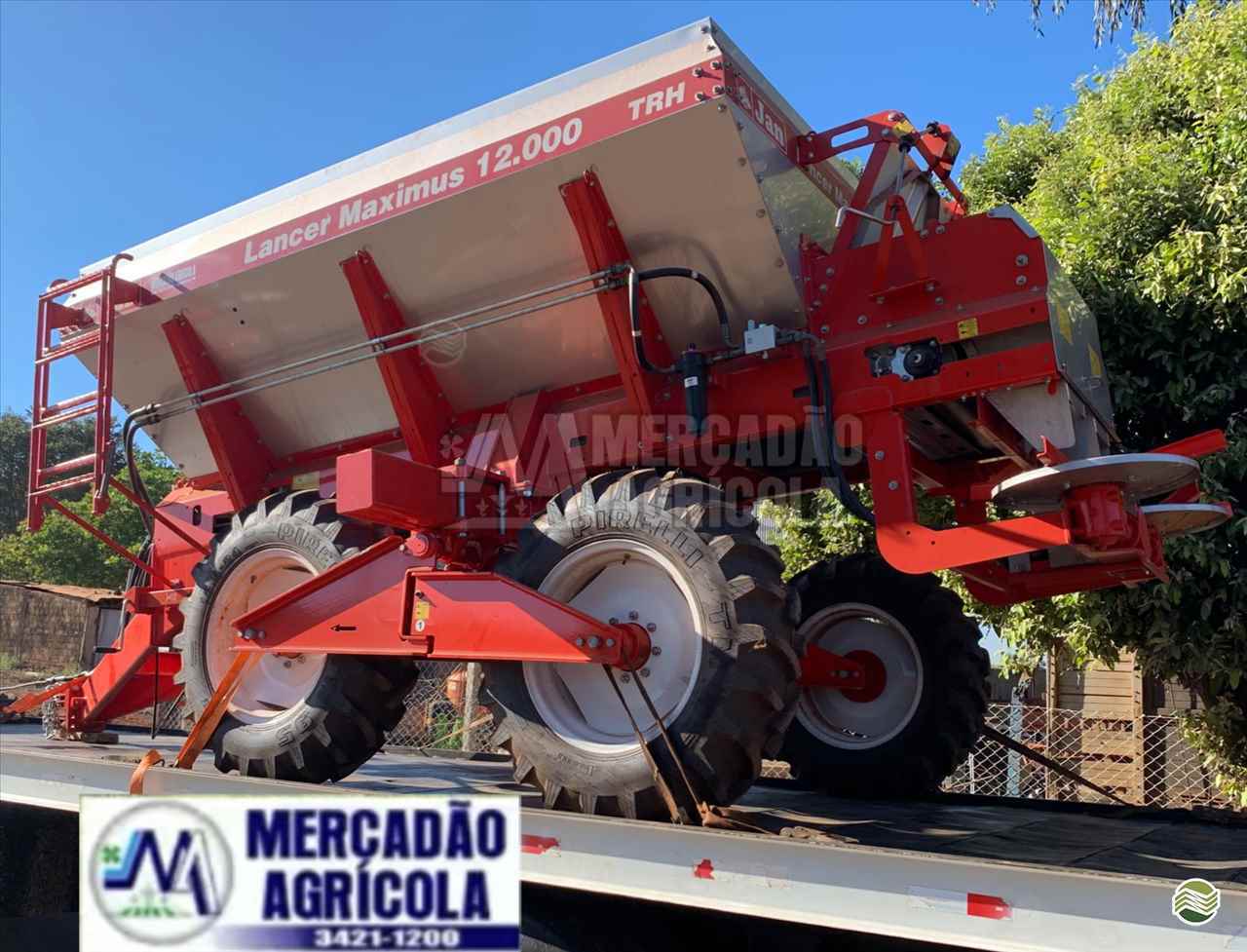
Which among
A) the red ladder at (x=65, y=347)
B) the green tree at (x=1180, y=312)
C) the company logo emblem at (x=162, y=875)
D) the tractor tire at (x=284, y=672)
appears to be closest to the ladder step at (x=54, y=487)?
the red ladder at (x=65, y=347)

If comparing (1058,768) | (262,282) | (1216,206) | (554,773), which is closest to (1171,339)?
(1216,206)

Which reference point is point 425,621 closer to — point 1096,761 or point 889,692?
point 889,692

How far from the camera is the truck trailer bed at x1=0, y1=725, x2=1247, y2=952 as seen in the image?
2.41m

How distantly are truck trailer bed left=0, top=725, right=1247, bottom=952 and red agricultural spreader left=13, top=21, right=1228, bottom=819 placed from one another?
46cm

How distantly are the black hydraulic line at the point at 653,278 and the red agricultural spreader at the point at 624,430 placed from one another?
0.09 feet

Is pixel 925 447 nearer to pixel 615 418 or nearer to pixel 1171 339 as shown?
pixel 615 418

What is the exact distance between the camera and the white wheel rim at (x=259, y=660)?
5.14 m

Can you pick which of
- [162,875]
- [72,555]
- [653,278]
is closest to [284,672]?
[162,875]

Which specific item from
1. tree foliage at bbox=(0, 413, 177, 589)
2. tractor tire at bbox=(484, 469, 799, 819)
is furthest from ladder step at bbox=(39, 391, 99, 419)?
tree foliage at bbox=(0, 413, 177, 589)

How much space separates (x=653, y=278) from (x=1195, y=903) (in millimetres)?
2836

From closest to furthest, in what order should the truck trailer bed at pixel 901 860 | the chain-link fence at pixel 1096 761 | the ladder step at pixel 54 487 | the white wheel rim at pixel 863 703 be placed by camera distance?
the truck trailer bed at pixel 901 860 < the white wheel rim at pixel 863 703 < the ladder step at pixel 54 487 < the chain-link fence at pixel 1096 761

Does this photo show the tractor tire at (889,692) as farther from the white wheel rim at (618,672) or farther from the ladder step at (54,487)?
the ladder step at (54,487)

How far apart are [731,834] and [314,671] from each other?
2872 millimetres

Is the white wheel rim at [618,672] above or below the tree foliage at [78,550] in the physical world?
below
